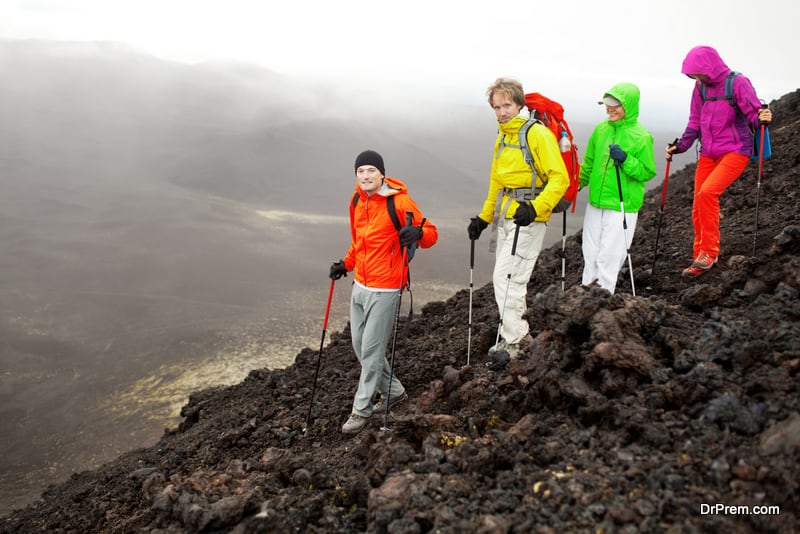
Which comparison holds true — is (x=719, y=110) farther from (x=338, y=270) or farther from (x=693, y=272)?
(x=338, y=270)

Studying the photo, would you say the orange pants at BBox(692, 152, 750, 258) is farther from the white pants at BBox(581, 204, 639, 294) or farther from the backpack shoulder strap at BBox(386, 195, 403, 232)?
the backpack shoulder strap at BBox(386, 195, 403, 232)

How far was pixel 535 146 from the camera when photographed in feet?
13.2

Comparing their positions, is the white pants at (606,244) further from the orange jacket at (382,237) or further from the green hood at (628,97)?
the orange jacket at (382,237)

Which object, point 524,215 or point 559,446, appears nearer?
point 559,446

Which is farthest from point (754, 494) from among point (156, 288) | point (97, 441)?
point (156, 288)

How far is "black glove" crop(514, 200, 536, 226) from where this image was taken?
3902mm

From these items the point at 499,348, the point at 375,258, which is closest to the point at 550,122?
the point at 375,258

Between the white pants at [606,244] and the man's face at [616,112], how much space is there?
733mm

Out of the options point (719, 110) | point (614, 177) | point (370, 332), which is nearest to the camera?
point (370, 332)

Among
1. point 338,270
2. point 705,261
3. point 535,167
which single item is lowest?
point 338,270

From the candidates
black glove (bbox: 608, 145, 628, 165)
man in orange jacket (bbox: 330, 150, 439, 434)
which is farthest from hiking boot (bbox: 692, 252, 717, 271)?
man in orange jacket (bbox: 330, 150, 439, 434)

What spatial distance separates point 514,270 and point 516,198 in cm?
54

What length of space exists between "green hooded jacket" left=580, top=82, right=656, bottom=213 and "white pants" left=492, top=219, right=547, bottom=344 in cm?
75

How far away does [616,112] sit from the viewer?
4.55 m
